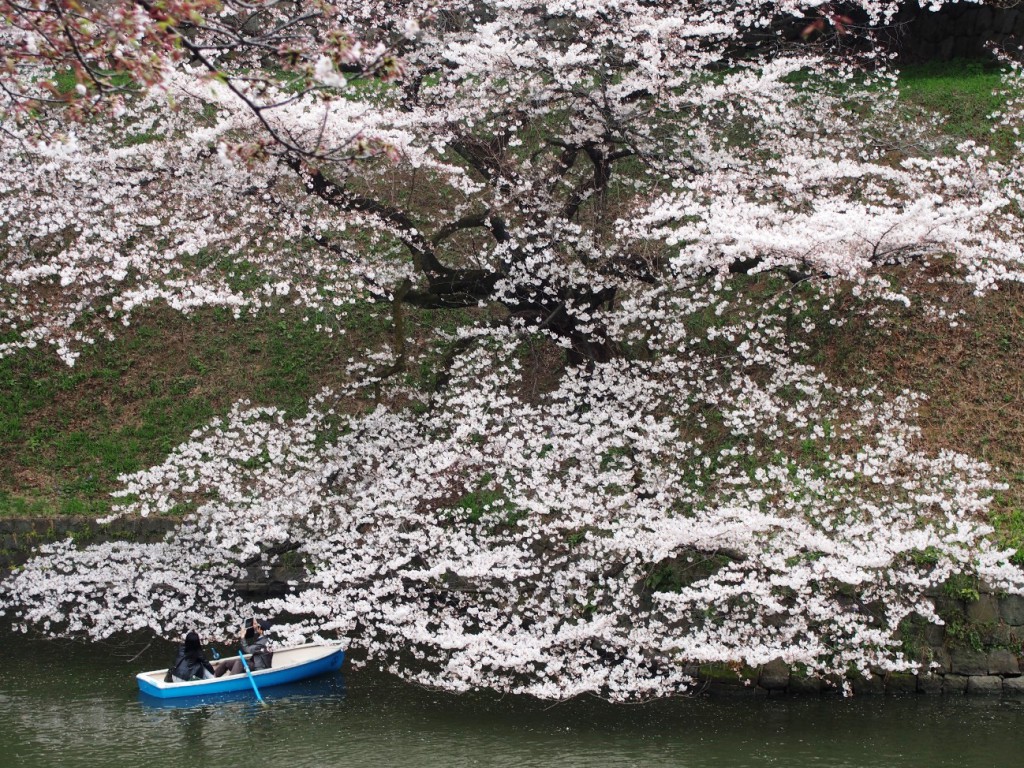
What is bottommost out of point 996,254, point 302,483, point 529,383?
point 302,483

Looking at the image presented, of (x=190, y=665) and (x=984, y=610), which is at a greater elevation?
(x=984, y=610)

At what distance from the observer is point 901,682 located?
8.98 meters

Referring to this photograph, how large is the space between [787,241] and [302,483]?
19.0ft

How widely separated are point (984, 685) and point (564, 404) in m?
4.98

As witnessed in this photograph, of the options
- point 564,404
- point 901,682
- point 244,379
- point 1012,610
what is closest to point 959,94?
point 564,404

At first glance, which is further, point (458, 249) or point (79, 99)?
point (458, 249)

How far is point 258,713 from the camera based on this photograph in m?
9.20

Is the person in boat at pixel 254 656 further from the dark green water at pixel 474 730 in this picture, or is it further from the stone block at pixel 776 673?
the stone block at pixel 776 673

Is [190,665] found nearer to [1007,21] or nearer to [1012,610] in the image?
[1012,610]

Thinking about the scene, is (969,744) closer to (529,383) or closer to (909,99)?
(529,383)

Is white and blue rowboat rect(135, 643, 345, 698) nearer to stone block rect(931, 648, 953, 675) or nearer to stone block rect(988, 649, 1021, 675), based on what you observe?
stone block rect(931, 648, 953, 675)

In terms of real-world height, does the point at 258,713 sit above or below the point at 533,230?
below

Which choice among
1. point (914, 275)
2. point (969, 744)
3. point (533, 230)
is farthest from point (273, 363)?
point (969, 744)

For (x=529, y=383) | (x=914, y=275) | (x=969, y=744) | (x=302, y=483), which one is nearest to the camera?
(x=969, y=744)
